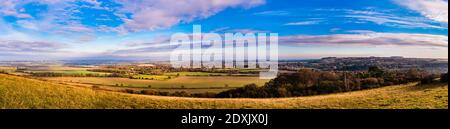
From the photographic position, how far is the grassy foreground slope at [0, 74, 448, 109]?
16031mm

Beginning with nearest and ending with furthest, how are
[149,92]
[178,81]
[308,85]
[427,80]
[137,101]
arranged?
[137,101] < [149,92] < [178,81] < [308,85] < [427,80]

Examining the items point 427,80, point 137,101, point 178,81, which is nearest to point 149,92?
point 178,81

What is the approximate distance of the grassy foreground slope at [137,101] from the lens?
1603 centimetres

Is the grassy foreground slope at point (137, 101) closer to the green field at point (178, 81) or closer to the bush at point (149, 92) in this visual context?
the bush at point (149, 92)

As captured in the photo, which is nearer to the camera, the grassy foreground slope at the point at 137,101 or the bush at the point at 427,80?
the grassy foreground slope at the point at 137,101

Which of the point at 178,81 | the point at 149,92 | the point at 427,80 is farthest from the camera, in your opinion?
the point at 427,80

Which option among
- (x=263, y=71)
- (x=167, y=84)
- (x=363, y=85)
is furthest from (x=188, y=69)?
(x=363, y=85)

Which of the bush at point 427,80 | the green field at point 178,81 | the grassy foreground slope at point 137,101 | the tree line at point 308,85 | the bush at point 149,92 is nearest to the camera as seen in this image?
the grassy foreground slope at point 137,101

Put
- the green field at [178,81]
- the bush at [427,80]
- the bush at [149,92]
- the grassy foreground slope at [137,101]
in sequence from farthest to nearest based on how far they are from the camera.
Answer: the bush at [427,80] → the green field at [178,81] → the bush at [149,92] → the grassy foreground slope at [137,101]

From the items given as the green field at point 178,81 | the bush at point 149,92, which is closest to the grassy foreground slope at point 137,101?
the bush at point 149,92

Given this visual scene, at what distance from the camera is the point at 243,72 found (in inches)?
761

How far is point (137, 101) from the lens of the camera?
17031mm

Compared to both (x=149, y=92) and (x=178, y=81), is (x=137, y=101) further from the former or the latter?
(x=178, y=81)
